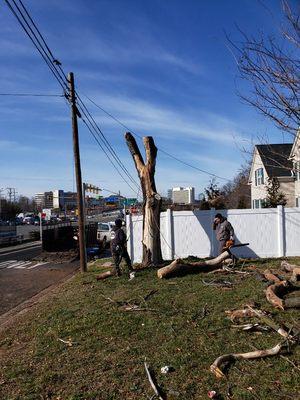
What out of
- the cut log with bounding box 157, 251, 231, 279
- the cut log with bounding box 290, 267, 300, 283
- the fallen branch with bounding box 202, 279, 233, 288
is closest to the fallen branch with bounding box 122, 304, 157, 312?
the fallen branch with bounding box 202, 279, 233, 288

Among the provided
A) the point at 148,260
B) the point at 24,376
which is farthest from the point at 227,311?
the point at 148,260

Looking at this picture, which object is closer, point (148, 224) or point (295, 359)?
point (295, 359)

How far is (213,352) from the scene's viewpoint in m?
5.87

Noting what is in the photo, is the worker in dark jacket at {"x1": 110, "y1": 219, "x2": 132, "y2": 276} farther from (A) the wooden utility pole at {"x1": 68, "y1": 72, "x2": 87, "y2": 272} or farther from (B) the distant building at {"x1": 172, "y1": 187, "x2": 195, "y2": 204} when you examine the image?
(B) the distant building at {"x1": 172, "y1": 187, "x2": 195, "y2": 204}

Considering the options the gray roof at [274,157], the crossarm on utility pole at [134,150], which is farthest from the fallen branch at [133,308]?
the crossarm on utility pole at [134,150]

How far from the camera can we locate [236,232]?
1658cm

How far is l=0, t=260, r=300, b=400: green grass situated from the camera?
4.93 meters

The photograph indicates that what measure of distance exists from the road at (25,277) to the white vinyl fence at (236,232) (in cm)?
384

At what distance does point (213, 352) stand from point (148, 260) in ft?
29.2

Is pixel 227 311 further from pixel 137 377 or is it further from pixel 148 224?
pixel 148 224

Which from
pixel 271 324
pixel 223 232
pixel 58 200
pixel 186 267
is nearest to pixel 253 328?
pixel 271 324

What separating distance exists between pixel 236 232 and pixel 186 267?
190 inches

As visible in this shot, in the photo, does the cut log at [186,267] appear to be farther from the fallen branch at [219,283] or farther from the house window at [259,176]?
the house window at [259,176]

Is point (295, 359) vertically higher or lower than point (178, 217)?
lower
